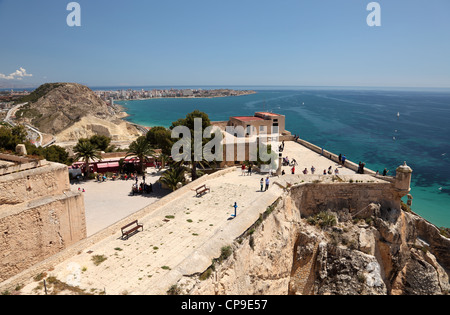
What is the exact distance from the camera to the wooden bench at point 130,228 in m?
10.4

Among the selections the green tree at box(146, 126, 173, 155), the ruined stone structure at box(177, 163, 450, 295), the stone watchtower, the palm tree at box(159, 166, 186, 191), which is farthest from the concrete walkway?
the green tree at box(146, 126, 173, 155)

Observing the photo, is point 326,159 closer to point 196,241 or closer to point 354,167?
point 354,167

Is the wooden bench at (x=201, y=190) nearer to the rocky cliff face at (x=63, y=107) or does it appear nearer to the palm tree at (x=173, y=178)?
the palm tree at (x=173, y=178)

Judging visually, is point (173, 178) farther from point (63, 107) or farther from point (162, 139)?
point (63, 107)

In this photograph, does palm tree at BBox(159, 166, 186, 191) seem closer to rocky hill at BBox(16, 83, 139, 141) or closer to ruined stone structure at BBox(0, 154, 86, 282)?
ruined stone structure at BBox(0, 154, 86, 282)

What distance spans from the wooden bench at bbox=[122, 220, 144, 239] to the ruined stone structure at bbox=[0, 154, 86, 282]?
5.45 feet

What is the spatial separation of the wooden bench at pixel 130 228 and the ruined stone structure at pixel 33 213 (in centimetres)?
166

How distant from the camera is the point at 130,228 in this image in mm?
10891

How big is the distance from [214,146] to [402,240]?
535 inches

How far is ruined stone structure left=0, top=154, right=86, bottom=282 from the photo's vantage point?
8828 mm

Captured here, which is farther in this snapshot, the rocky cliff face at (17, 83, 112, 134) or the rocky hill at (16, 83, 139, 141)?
the rocky cliff face at (17, 83, 112, 134)

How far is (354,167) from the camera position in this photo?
19141 mm

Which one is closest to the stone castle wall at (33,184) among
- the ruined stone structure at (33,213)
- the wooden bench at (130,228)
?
the ruined stone structure at (33,213)
